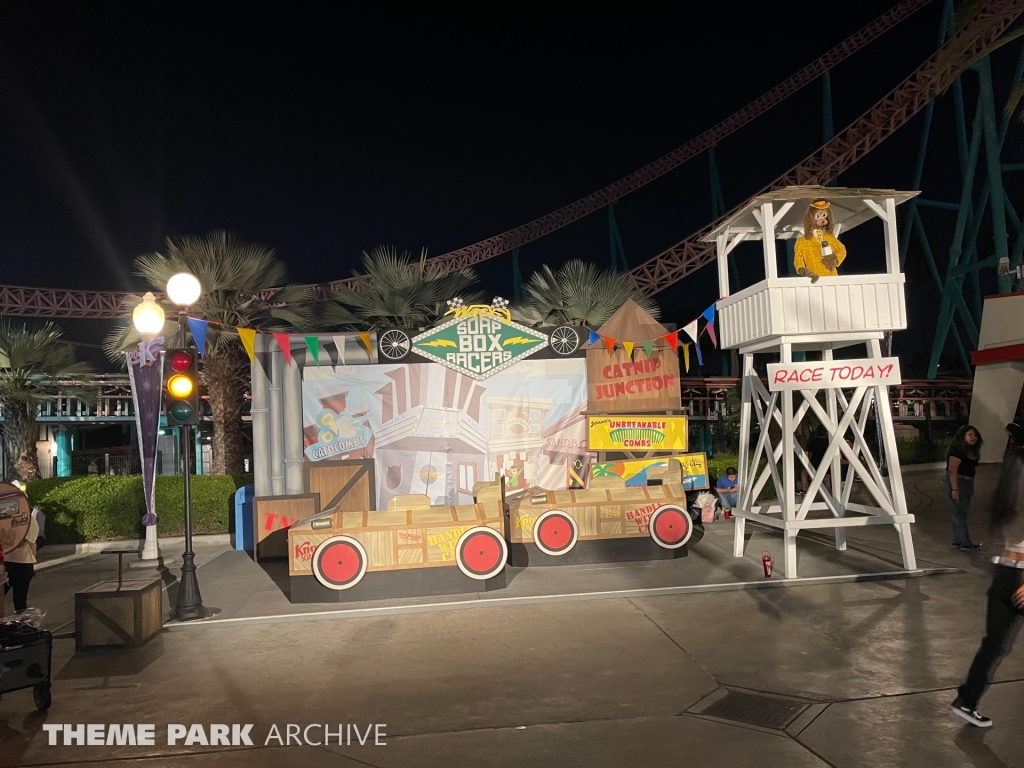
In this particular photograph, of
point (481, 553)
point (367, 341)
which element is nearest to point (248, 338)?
point (367, 341)

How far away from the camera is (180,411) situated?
8.73 metres

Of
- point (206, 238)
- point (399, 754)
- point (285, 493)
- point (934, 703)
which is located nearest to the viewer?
point (399, 754)

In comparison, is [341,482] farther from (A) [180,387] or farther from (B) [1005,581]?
(B) [1005,581]

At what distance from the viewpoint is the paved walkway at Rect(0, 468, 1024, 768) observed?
464cm

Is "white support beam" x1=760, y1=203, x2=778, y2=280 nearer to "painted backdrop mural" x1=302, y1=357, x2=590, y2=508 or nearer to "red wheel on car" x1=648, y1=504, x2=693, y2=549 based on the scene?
"red wheel on car" x1=648, y1=504, x2=693, y2=549

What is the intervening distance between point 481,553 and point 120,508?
9.61m

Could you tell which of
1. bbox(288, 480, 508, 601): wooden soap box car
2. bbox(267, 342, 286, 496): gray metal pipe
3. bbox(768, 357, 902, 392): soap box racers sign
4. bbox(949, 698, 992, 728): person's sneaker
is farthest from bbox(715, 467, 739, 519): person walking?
bbox(949, 698, 992, 728): person's sneaker

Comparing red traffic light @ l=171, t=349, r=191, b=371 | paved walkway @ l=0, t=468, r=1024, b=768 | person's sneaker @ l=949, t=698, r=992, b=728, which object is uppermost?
red traffic light @ l=171, t=349, r=191, b=371

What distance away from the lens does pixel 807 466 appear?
10406 mm

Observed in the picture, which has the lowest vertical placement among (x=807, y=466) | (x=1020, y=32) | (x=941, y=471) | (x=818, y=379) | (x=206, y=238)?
(x=941, y=471)

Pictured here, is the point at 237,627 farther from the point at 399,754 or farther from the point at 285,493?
the point at 285,493

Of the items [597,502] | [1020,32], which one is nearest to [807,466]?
[597,502]

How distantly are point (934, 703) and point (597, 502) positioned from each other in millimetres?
5601

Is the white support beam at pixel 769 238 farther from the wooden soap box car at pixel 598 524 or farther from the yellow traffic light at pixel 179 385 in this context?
the yellow traffic light at pixel 179 385
